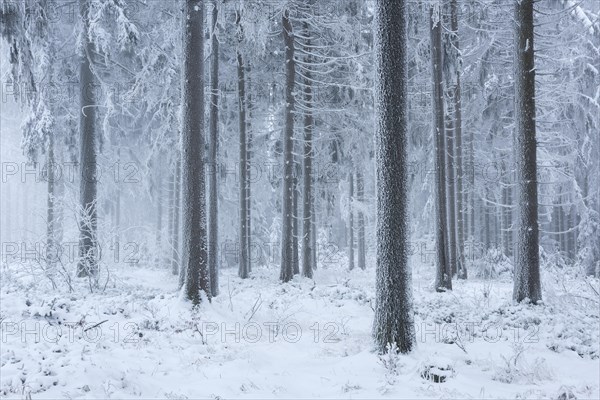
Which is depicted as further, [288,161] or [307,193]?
[307,193]

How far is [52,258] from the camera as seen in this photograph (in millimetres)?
11773

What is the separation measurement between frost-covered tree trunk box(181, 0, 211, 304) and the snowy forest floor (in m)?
0.72

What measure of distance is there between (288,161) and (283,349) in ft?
29.3

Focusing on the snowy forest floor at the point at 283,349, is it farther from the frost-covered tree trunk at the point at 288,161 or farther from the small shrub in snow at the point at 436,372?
the frost-covered tree trunk at the point at 288,161

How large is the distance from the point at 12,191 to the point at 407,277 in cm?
8037

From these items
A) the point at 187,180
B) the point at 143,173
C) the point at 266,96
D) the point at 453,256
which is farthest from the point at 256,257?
the point at 187,180

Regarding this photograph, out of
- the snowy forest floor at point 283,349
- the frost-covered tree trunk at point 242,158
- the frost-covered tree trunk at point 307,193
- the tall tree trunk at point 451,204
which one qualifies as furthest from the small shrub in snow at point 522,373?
the frost-covered tree trunk at point 242,158

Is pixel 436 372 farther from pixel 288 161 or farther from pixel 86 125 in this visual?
pixel 86 125

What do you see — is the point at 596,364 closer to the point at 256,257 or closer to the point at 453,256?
the point at 453,256

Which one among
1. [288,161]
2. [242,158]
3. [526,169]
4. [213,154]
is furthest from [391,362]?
[242,158]

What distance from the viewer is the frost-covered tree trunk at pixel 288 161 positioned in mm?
15359

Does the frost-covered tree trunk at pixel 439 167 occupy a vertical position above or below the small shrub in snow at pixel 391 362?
above

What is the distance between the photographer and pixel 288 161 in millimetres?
15578

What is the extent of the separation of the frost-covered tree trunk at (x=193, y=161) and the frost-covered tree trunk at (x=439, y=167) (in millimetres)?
6717
